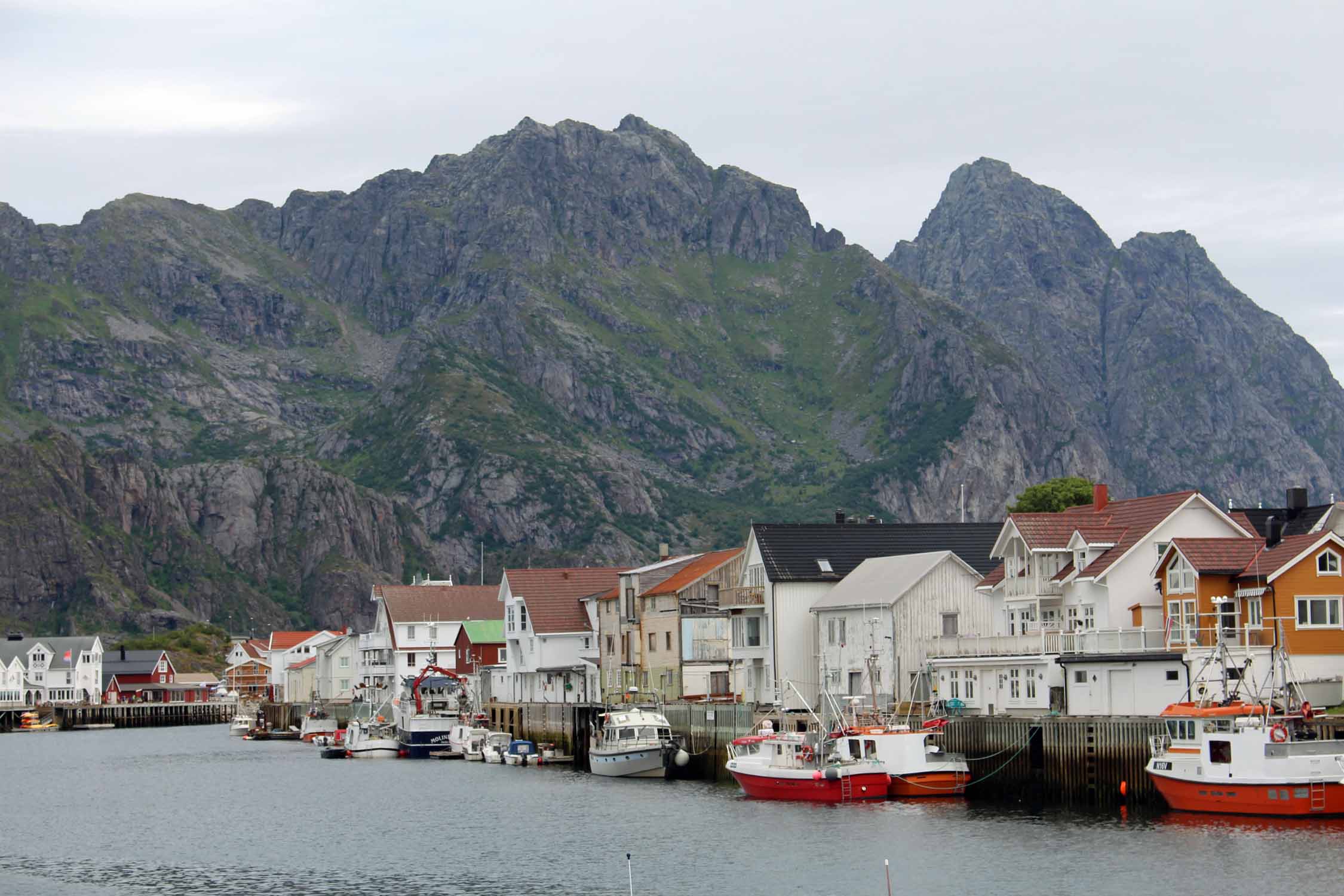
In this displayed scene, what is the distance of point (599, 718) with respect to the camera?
360ft

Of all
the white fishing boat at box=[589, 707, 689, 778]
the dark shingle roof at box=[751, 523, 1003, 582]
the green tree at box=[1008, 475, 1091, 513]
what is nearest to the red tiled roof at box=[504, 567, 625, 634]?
the dark shingle roof at box=[751, 523, 1003, 582]

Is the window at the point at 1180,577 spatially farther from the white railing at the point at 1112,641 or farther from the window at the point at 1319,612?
the window at the point at 1319,612

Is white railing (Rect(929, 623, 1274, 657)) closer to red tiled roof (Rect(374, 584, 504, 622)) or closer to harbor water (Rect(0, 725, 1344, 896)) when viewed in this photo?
harbor water (Rect(0, 725, 1344, 896))

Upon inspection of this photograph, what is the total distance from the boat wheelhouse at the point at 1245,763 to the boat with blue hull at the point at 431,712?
72900 millimetres

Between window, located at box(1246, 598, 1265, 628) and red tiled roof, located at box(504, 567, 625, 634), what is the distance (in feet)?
191

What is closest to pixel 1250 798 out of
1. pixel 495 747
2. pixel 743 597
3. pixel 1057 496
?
pixel 743 597

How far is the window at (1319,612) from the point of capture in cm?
7275

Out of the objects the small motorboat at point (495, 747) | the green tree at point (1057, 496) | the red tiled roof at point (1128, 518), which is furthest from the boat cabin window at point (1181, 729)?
the green tree at point (1057, 496)

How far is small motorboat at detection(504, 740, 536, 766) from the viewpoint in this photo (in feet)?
381

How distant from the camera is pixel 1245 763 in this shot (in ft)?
212

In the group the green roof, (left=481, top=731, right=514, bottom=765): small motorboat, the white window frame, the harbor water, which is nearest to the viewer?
the harbor water

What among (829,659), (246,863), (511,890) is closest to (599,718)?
(829,659)

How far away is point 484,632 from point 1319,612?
94412 millimetres

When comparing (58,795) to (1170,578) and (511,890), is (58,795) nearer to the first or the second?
(511,890)
